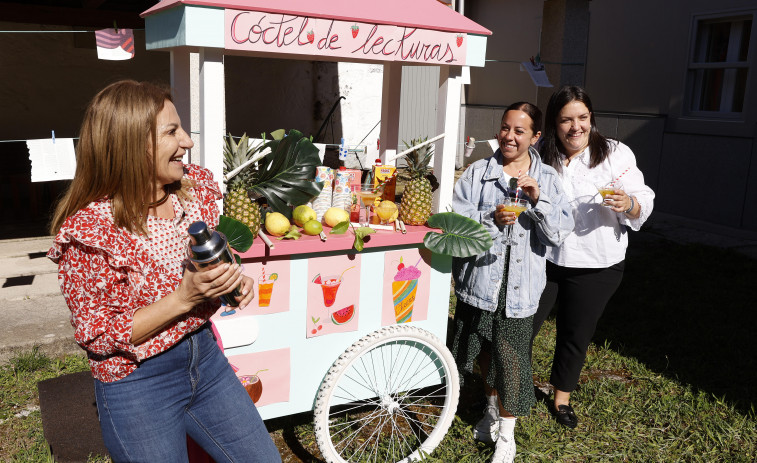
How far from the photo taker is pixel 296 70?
9.48m

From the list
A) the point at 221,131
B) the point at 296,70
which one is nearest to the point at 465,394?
the point at 221,131

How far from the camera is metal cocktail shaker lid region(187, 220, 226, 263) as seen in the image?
1577 millimetres

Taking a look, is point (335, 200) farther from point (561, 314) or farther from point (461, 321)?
point (561, 314)

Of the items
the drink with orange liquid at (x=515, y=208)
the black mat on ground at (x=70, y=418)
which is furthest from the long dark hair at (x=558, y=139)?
the black mat on ground at (x=70, y=418)

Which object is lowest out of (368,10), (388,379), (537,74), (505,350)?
(388,379)

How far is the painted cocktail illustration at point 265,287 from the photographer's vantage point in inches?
99.3

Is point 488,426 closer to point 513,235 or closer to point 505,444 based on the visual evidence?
point 505,444

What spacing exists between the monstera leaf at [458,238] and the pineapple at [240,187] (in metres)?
0.78

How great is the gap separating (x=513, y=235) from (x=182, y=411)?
5.43 feet

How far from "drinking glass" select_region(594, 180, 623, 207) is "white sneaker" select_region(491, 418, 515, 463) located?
1164mm

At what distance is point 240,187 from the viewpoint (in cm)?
271

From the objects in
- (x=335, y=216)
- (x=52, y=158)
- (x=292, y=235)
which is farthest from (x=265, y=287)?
(x=52, y=158)

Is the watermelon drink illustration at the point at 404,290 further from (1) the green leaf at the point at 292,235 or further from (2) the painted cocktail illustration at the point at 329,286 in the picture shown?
(1) the green leaf at the point at 292,235

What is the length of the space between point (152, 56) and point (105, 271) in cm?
919
